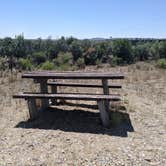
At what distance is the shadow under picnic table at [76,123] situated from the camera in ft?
14.8

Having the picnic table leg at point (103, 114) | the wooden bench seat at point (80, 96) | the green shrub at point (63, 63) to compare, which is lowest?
the picnic table leg at point (103, 114)

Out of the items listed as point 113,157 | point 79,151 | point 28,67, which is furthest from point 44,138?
point 28,67

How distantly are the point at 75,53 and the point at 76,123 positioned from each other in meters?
24.2

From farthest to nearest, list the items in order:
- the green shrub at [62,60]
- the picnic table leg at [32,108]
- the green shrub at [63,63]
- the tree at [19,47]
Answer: the tree at [19,47] → the green shrub at [62,60] → the green shrub at [63,63] → the picnic table leg at [32,108]

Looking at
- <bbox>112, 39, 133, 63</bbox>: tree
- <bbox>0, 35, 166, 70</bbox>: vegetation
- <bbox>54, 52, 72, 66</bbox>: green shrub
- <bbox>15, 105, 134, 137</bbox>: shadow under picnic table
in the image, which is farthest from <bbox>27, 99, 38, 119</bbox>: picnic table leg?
<bbox>112, 39, 133, 63</bbox>: tree

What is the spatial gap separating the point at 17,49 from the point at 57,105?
24345 mm

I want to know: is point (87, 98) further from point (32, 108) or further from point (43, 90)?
point (43, 90)

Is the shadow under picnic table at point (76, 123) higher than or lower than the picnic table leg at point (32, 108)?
lower

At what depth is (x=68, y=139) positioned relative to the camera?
4121 mm

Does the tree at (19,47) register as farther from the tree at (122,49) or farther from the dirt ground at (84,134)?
the dirt ground at (84,134)

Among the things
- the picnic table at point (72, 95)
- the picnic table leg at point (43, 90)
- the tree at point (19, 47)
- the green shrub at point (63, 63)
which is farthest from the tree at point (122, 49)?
the tree at point (19, 47)

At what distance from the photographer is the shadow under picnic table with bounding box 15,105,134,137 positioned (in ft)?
14.8

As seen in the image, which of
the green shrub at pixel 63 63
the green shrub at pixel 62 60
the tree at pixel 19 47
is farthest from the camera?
the tree at pixel 19 47

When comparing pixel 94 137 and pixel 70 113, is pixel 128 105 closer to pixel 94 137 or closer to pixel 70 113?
pixel 70 113
